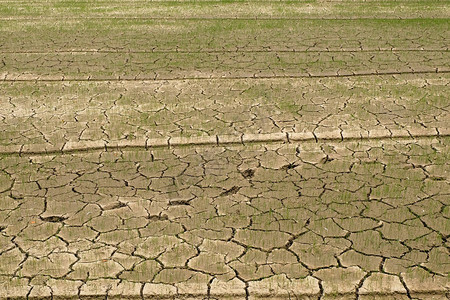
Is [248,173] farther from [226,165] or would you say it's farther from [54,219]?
[54,219]

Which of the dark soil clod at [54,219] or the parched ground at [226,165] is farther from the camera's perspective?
the dark soil clod at [54,219]

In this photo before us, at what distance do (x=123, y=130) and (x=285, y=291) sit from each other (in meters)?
3.13

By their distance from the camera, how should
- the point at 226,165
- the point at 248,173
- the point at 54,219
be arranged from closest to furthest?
the point at 54,219, the point at 248,173, the point at 226,165

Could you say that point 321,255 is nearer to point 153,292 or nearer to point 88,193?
point 153,292

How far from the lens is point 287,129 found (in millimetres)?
6473

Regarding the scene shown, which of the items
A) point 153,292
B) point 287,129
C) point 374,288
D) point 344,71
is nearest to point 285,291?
point 374,288

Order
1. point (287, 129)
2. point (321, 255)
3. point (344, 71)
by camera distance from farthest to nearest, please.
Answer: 1. point (344, 71)
2. point (287, 129)
3. point (321, 255)

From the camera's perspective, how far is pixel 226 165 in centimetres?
575

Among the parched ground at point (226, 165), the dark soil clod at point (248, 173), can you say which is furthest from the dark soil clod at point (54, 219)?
the dark soil clod at point (248, 173)

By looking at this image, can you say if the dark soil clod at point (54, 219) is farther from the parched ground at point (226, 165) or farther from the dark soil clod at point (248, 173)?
the dark soil clod at point (248, 173)

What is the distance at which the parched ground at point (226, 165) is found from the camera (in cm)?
416

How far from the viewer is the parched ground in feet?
13.6

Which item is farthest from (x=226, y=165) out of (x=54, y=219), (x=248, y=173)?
(x=54, y=219)

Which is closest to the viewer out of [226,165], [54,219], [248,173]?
[54,219]
